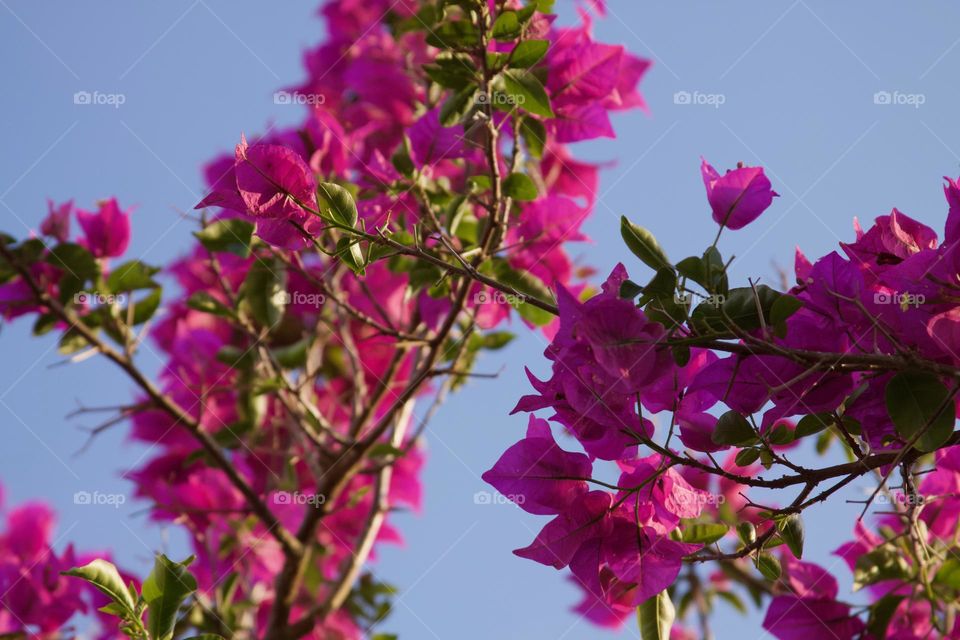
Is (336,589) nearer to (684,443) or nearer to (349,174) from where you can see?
(349,174)

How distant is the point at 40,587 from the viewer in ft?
5.11

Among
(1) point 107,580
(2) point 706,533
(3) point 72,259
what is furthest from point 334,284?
(2) point 706,533

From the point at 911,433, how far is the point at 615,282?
0.85ft

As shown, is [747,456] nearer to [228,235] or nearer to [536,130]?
[536,130]

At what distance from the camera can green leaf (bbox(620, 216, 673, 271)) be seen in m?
0.78

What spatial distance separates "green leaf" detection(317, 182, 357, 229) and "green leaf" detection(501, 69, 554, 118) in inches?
17.2

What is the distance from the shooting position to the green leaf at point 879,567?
3.98 ft

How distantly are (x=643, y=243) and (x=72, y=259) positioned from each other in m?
1.16

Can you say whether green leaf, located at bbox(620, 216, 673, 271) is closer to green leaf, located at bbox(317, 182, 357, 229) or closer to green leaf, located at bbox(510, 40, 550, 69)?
green leaf, located at bbox(317, 182, 357, 229)

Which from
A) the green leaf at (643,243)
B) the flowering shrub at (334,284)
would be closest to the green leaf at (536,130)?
the flowering shrub at (334,284)

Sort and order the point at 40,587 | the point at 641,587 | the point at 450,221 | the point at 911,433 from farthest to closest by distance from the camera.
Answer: the point at 40,587 < the point at 450,221 < the point at 641,587 < the point at 911,433

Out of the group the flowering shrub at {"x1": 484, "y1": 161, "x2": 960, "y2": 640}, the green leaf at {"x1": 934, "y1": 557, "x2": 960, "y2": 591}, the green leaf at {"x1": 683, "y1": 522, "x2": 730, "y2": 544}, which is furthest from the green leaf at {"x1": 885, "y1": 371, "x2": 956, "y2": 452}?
the green leaf at {"x1": 934, "y1": 557, "x2": 960, "y2": 591}

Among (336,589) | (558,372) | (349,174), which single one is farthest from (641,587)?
(349,174)

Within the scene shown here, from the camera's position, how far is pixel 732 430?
760 mm
